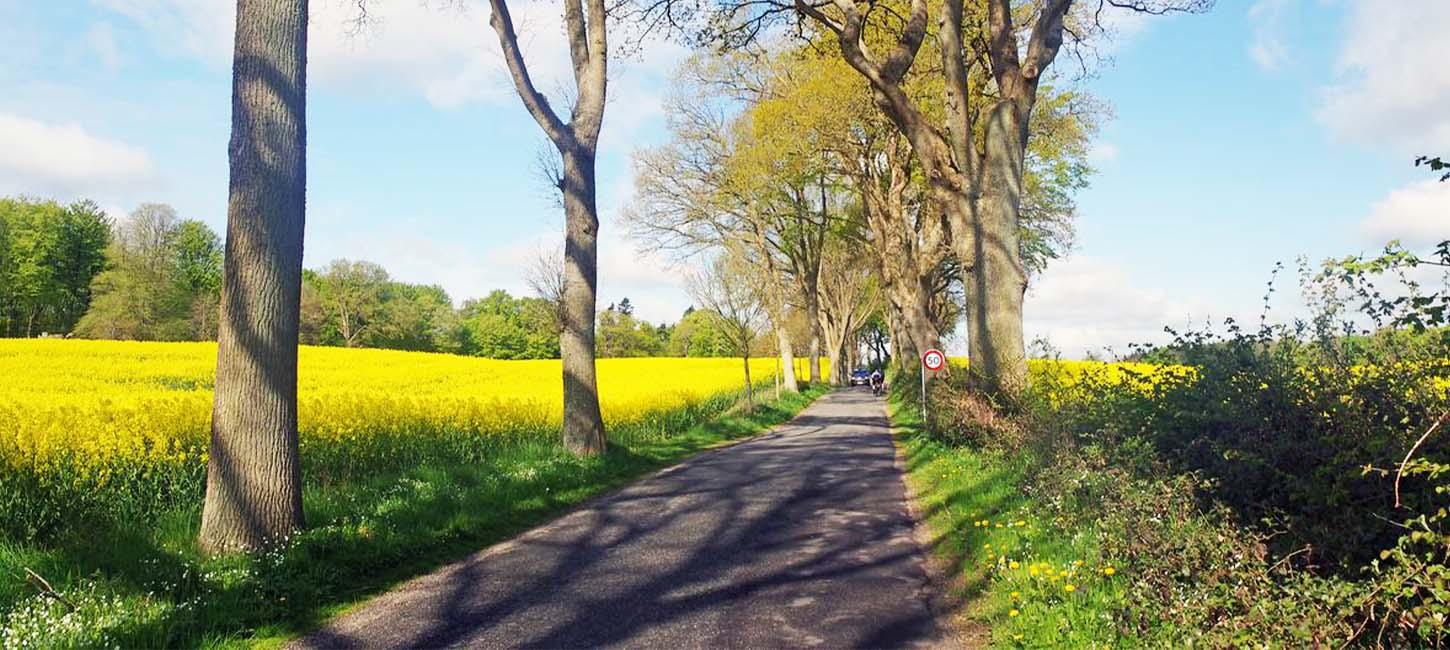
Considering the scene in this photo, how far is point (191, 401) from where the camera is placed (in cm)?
977

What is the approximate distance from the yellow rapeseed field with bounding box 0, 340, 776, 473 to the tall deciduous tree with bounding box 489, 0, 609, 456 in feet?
5.85

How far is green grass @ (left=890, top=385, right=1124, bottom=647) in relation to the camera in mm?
4496

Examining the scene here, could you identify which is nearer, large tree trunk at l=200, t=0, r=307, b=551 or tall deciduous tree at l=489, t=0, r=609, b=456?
large tree trunk at l=200, t=0, r=307, b=551

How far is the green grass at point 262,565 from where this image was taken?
15.2ft

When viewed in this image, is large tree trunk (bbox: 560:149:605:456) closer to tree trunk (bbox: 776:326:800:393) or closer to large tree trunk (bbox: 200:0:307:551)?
large tree trunk (bbox: 200:0:307:551)

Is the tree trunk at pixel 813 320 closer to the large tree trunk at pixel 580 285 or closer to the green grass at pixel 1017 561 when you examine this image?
the large tree trunk at pixel 580 285

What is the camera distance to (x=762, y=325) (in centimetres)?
3297

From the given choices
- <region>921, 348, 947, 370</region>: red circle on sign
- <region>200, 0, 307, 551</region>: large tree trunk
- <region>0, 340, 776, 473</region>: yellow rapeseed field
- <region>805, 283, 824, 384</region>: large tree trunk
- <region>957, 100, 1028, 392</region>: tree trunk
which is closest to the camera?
<region>200, 0, 307, 551</region>: large tree trunk

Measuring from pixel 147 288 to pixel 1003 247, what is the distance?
60.7 meters

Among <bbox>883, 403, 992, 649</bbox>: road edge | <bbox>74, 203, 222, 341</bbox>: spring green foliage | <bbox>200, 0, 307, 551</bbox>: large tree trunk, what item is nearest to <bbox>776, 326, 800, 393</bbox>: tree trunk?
<bbox>883, 403, 992, 649</bbox>: road edge

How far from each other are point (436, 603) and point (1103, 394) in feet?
23.1

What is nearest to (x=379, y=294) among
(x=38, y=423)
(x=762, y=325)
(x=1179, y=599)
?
(x=762, y=325)

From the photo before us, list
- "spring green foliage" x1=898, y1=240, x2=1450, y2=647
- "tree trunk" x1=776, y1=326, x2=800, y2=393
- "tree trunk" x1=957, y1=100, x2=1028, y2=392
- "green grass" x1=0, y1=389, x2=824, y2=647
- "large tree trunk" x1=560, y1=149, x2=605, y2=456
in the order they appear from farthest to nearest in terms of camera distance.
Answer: "tree trunk" x1=776, y1=326, x2=800, y2=393 → "large tree trunk" x1=560, y1=149, x2=605, y2=456 → "tree trunk" x1=957, y1=100, x2=1028, y2=392 → "green grass" x1=0, y1=389, x2=824, y2=647 → "spring green foliage" x1=898, y1=240, x2=1450, y2=647

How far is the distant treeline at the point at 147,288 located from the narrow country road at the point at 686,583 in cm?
1681
